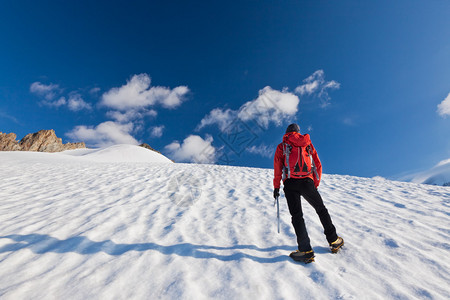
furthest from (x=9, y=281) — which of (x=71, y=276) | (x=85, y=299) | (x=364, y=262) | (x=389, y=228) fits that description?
(x=389, y=228)

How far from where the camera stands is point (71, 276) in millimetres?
2666

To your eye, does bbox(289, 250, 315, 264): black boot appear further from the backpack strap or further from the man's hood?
the man's hood

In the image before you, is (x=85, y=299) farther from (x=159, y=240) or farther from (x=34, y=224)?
(x=34, y=224)

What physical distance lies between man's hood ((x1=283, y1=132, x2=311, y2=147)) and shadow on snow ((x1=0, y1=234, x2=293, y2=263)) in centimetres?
192

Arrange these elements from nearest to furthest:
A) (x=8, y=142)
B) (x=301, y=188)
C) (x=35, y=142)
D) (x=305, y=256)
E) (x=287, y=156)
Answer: (x=305, y=256) < (x=301, y=188) < (x=287, y=156) < (x=8, y=142) < (x=35, y=142)

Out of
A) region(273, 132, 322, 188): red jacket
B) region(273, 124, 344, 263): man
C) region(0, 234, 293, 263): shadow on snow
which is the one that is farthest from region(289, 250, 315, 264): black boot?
region(273, 132, 322, 188): red jacket

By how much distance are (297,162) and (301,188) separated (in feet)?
1.43

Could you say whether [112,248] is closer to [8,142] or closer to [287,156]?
[287,156]

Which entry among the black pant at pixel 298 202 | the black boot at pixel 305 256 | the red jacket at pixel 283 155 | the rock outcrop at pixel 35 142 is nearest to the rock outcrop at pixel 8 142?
the rock outcrop at pixel 35 142

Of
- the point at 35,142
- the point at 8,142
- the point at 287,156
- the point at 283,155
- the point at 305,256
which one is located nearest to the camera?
the point at 305,256

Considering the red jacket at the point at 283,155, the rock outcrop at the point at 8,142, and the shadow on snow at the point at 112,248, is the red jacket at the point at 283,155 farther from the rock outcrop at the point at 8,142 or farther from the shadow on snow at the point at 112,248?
the rock outcrop at the point at 8,142

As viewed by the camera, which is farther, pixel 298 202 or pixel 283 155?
pixel 283 155

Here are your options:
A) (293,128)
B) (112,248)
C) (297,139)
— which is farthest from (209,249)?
(293,128)

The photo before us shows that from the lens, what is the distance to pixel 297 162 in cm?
317
